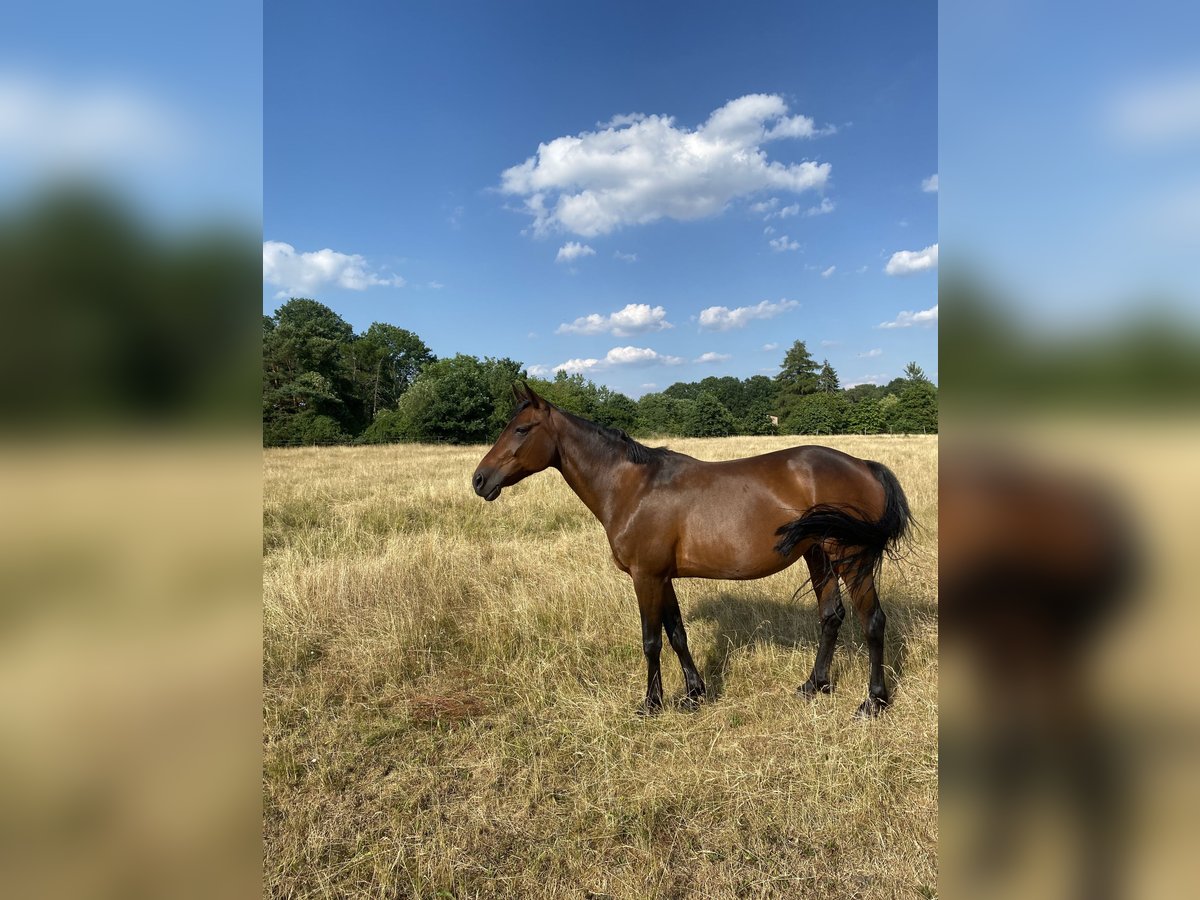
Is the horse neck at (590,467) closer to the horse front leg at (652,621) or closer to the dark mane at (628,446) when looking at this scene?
the dark mane at (628,446)

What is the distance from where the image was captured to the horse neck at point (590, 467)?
3977mm

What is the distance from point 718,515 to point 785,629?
1.99m

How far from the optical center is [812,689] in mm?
3904

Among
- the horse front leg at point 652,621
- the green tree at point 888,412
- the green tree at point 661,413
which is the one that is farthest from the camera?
A: the green tree at point 661,413

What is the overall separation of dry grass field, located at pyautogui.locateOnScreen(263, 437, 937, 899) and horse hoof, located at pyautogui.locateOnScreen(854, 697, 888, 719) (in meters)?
0.11

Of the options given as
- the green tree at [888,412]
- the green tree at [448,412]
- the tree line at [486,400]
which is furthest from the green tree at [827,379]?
the green tree at [448,412]

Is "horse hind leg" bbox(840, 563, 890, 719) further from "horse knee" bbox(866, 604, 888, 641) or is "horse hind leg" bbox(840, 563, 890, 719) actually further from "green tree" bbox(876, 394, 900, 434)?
"green tree" bbox(876, 394, 900, 434)

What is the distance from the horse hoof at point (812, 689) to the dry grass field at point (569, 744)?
0.30ft

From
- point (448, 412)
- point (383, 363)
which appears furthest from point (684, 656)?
point (383, 363)

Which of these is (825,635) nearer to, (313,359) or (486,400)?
(313,359)

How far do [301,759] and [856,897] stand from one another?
2.94m
